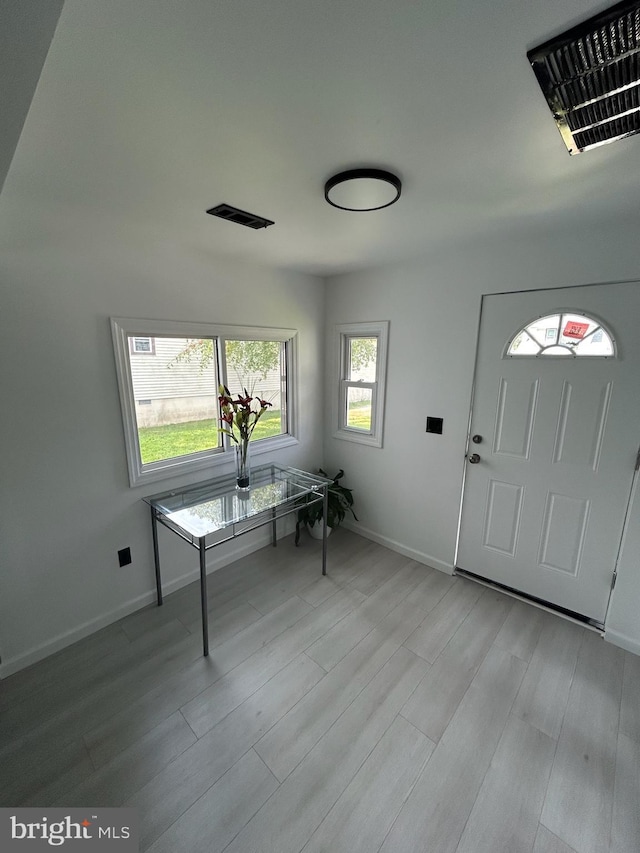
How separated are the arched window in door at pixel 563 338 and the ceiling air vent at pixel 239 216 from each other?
64.9 inches

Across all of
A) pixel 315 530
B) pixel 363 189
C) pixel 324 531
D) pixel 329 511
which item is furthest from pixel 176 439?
pixel 363 189

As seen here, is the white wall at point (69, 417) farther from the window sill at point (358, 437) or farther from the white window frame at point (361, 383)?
the window sill at point (358, 437)

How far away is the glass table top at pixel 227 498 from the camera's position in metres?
1.99

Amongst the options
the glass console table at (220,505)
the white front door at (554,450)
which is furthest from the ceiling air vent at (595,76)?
the glass console table at (220,505)

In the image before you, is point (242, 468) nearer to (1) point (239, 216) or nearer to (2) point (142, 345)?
(2) point (142, 345)

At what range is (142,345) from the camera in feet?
6.86

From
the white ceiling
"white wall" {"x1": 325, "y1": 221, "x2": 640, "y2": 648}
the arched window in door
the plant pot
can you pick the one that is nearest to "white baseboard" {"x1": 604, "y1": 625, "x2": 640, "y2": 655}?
"white wall" {"x1": 325, "y1": 221, "x2": 640, "y2": 648}

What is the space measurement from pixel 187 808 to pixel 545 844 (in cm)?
129

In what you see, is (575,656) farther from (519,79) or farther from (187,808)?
(519,79)

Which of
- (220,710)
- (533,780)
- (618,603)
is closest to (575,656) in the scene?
(618,603)

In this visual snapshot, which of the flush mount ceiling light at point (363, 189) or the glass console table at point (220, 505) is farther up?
the flush mount ceiling light at point (363, 189)

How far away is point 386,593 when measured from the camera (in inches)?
95.7

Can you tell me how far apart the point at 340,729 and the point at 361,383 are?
2.31 metres

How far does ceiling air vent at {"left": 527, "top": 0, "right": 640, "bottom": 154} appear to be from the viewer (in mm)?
737
